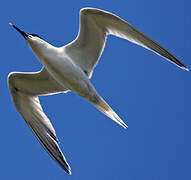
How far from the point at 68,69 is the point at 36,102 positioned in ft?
5.17

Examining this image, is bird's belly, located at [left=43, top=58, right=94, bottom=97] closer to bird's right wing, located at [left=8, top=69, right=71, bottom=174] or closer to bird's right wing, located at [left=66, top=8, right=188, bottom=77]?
bird's right wing, located at [left=66, top=8, right=188, bottom=77]

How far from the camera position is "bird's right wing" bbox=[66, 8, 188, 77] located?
299 inches

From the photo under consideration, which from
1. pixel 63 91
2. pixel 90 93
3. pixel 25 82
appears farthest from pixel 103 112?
pixel 25 82

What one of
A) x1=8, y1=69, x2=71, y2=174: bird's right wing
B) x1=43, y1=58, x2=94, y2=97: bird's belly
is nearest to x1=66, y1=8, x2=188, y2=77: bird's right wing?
x1=43, y1=58, x2=94, y2=97: bird's belly

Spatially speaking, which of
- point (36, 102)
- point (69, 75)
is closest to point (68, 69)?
point (69, 75)

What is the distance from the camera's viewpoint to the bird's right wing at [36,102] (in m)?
8.54

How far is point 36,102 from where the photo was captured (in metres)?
8.98

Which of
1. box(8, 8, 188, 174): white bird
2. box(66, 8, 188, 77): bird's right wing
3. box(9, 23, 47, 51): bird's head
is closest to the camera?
box(66, 8, 188, 77): bird's right wing

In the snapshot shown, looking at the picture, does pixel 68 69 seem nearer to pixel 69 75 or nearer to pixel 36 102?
pixel 69 75

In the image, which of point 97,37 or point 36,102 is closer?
point 97,37

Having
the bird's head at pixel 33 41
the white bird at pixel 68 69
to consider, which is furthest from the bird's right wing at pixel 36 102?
the bird's head at pixel 33 41

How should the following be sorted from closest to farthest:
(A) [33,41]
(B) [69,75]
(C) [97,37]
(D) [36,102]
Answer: (B) [69,75]
(A) [33,41]
(C) [97,37]
(D) [36,102]

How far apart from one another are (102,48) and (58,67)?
1109 millimetres

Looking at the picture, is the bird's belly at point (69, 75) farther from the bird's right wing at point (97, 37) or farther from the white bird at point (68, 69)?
the bird's right wing at point (97, 37)
